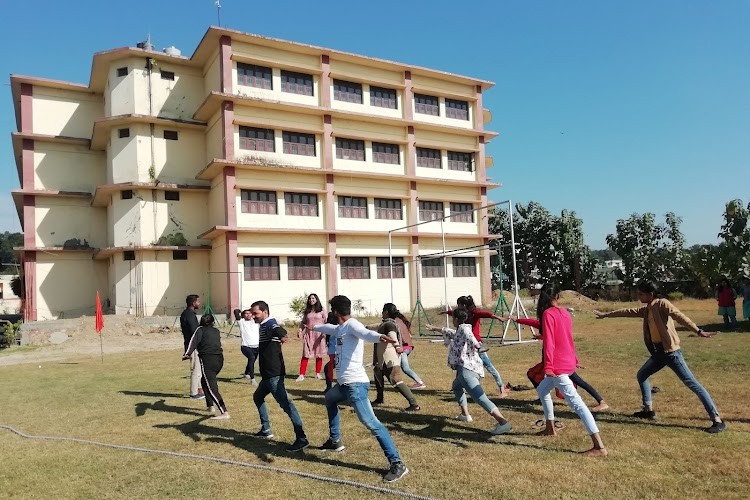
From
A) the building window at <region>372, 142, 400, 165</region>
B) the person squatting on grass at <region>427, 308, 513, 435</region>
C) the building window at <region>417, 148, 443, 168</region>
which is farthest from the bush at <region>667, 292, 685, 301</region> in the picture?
the person squatting on grass at <region>427, 308, 513, 435</region>

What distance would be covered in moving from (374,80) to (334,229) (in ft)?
30.8

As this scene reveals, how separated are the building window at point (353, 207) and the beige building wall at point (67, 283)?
46.7 ft

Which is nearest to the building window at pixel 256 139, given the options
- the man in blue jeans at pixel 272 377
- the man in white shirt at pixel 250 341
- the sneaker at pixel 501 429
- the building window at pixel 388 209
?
the building window at pixel 388 209

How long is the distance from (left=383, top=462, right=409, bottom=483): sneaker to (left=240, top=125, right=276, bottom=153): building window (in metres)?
25.9

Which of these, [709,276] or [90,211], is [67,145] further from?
[709,276]

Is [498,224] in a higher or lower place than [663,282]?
higher

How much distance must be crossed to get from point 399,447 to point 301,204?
25.1 meters

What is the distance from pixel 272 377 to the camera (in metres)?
6.70

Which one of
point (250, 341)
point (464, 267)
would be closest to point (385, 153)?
point (464, 267)

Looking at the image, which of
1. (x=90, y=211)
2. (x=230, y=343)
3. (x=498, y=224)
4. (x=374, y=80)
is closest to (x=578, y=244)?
(x=498, y=224)

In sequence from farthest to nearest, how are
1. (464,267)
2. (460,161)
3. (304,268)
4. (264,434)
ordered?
(460,161) < (464,267) < (304,268) < (264,434)

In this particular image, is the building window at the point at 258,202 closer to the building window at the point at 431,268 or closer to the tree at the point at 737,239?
the building window at the point at 431,268

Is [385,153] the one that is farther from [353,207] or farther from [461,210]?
[461,210]

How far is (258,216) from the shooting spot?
1153 inches
